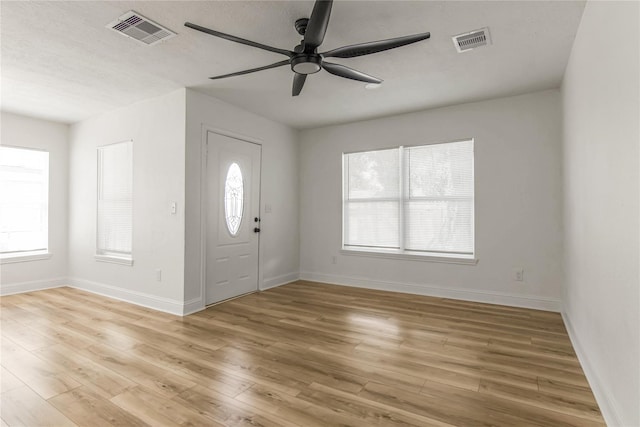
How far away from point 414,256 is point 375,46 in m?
3.24

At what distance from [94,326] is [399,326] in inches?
124

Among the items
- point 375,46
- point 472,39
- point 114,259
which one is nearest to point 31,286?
point 114,259

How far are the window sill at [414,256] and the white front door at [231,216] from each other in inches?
61.8

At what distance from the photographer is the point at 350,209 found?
18.1ft

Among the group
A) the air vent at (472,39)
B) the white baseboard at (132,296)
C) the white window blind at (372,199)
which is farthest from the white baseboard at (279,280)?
the air vent at (472,39)

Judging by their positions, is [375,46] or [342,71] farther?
[342,71]

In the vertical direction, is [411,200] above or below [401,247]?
above

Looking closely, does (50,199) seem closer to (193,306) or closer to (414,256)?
(193,306)

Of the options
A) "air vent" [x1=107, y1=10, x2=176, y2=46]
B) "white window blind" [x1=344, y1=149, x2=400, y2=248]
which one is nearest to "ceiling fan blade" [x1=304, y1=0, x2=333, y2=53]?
"air vent" [x1=107, y1=10, x2=176, y2=46]

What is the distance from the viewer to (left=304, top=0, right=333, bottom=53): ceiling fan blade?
1.88 m

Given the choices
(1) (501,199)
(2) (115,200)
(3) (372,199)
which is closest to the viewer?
(1) (501,199)

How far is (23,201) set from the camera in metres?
5.07

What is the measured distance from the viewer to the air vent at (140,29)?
8.23ft

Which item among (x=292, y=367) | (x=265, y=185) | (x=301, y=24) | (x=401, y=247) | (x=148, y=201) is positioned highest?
(x=301, y=24)
